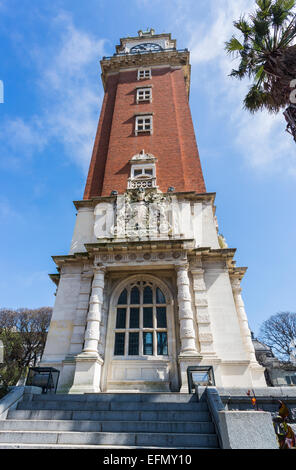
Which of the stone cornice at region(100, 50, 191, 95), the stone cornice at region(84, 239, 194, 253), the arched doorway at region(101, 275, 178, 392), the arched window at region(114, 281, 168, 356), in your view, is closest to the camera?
the arched doorway at region(101, 275, 178, 392)

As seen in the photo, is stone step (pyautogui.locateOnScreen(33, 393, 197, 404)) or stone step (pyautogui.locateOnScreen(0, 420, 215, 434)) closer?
stone step (pyautogui.locateOnScreen(0, 420, 215, 434))

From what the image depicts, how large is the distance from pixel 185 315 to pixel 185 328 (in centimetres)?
51

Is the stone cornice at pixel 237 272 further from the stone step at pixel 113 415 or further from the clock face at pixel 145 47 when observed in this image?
the clock face at pixel 145 47

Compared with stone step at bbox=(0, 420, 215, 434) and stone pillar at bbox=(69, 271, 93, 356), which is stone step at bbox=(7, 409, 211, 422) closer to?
stone step at bbox=(0, 420, 215, 434)

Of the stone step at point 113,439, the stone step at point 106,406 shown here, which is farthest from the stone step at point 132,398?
the stone step at point 113,439

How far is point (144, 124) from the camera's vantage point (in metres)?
20.3

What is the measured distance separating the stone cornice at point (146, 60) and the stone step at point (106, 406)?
2611 cm

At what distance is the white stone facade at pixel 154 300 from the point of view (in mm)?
10977

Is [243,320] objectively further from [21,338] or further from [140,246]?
[21,338]

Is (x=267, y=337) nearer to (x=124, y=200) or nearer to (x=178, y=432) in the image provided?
(x=124, y=200)

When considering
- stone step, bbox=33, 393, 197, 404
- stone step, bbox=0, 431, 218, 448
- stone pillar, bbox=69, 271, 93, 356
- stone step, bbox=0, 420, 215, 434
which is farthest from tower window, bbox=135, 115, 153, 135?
stone step, bbox=0, 431, 218, 448

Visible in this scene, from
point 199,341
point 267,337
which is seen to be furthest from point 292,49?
point 267,337

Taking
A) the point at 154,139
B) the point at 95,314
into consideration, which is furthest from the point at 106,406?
the point at 154,139

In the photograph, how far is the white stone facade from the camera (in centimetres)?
1098
